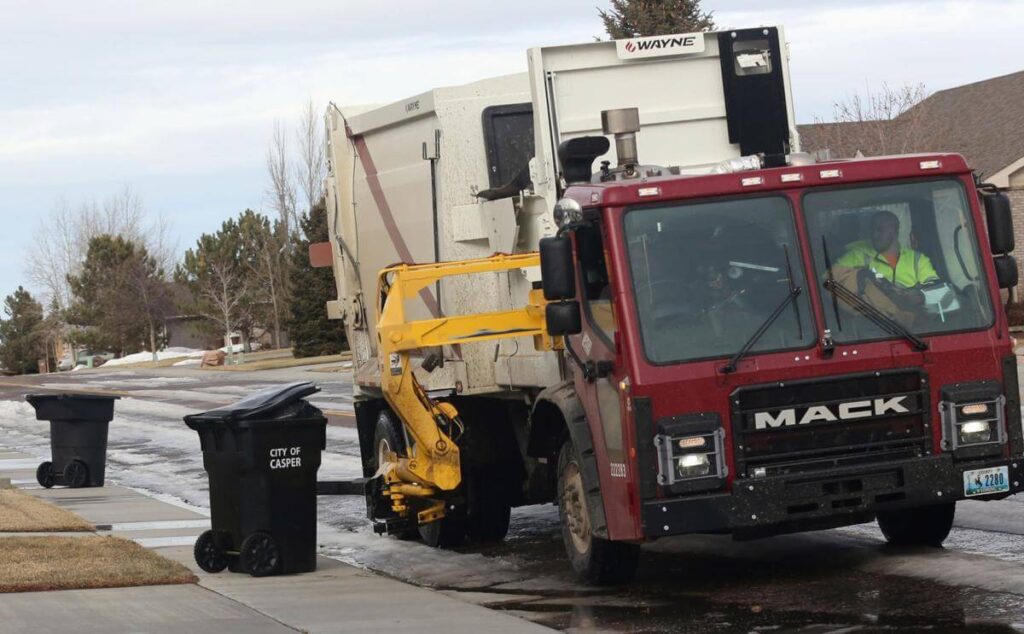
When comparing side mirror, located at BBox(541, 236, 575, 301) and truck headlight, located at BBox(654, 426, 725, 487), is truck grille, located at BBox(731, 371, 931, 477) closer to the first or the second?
truck headlight, located at BBox(654, 426, 725, 487)

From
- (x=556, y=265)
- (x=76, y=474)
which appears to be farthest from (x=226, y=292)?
(x=556, y=265)

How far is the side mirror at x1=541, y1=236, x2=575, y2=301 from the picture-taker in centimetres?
859

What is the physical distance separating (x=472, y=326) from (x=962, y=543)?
339 cm

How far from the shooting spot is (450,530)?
12023 millimetres

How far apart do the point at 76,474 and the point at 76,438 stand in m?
0.41

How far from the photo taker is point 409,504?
11.3 meters

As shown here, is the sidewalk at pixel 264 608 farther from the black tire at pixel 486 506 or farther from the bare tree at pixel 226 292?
the bare tree at pixel 226 292

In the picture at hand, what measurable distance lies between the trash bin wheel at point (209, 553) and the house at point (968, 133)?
1015 inches

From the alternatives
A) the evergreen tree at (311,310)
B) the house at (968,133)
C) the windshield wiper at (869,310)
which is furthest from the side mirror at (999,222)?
the evergreen tree at (311,310)

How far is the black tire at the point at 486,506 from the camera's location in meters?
11.8

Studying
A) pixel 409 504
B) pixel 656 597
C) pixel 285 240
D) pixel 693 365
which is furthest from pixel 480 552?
pixel 285 240

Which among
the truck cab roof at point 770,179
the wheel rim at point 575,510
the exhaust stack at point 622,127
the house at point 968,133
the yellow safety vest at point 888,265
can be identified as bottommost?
the wheel rim at point 575,510

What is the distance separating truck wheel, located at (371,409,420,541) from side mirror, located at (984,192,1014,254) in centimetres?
495

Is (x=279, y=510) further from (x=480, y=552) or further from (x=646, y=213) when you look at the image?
(x=646, y=213)
